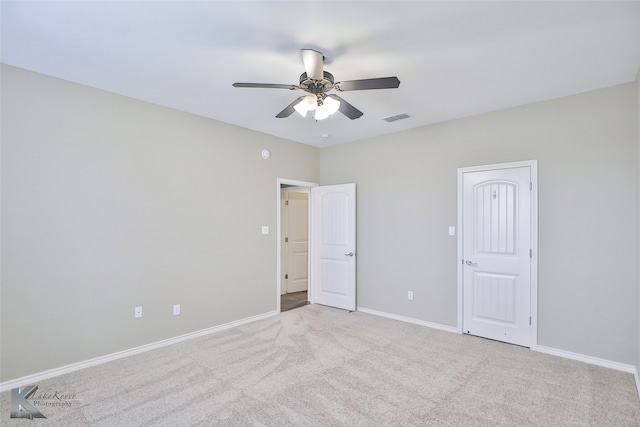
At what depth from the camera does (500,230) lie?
364 centimetres

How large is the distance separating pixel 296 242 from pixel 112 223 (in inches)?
142

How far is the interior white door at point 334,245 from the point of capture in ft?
16.2

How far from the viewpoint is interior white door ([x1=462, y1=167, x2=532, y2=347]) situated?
3482 mm

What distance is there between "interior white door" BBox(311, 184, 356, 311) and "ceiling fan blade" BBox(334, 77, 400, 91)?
2.62 meters

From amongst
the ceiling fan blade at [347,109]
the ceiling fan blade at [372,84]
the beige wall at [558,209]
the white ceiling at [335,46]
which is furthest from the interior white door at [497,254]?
the ceiling fan blade at [372,84]

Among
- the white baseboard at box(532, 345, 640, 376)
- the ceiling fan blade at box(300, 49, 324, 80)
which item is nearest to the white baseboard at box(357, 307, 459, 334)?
the white baseboard at box(532, 345, 640, 376)

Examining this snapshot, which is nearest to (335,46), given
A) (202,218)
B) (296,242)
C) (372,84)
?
(372,84)

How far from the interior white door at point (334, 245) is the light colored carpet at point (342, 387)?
4.38 ft

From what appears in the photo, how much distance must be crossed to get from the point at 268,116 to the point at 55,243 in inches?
Result: 97.3

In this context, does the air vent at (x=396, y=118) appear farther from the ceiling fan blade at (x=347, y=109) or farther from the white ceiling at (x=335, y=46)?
the ceiling fan blade at (x=347, y=109)
